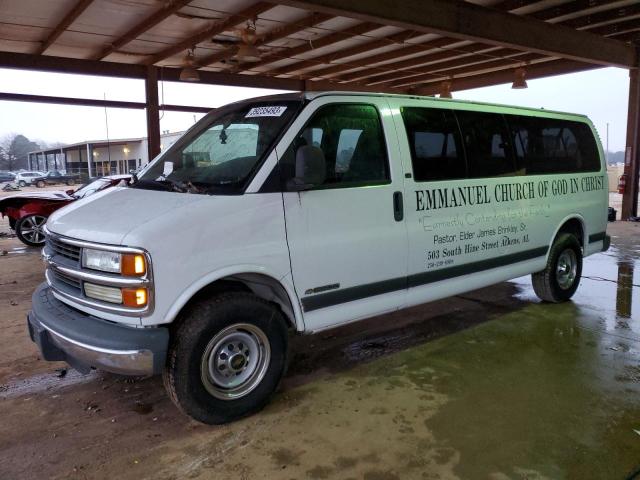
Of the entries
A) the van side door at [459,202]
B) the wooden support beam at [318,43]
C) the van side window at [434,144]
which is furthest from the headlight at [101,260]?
the wooden support beam at [318,43]

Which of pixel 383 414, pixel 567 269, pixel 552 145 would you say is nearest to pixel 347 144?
pixel 383 414

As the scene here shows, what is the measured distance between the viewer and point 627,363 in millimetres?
4211


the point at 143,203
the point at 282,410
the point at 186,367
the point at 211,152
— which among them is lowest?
the point at 282,410

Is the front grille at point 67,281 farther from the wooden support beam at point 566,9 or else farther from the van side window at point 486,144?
the wooden support beam at point 566,9

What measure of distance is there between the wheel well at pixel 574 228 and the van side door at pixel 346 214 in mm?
2776

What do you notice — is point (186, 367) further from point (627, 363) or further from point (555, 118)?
point (555, 118)

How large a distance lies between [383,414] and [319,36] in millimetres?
9066

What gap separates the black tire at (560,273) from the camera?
18.6 feet

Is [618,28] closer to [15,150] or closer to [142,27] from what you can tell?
[142,27]

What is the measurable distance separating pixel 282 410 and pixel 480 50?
10793 mm

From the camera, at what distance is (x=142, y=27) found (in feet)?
31.0

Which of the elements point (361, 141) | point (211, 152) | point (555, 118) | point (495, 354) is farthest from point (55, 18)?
point (495, 354)

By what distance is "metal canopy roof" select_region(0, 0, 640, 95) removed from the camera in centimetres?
836

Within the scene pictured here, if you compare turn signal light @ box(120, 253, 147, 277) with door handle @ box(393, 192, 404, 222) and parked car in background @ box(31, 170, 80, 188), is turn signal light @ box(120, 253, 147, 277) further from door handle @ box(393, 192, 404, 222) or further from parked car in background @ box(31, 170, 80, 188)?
parked car in background @ box(31, 170, 80, 188)
